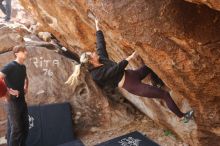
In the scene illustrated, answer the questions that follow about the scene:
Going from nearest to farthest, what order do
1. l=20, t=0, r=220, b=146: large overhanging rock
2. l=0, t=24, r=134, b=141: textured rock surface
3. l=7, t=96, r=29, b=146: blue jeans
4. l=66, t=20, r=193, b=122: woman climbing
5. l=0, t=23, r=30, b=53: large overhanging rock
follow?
l=20, t=0, r=220, b=146: large overhanging rock → l=66, t=20, r=193, b=122: woman climbing → l=7, t=96, r=29, b=146: blue jeans → l=0, t=24, r=134, b=141: textured rock surface → l=0, t=23, r=30, b=53: large overhanging rock

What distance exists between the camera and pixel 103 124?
8.24 metres

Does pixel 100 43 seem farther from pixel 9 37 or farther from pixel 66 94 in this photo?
pixel 9 37

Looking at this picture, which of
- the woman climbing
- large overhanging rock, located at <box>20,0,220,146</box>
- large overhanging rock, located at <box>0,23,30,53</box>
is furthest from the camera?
large overhanging rock, located at <box>0,23,30,53</box>

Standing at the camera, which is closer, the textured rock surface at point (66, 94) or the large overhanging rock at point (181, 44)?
the large overhanging rock at point (181, 44)

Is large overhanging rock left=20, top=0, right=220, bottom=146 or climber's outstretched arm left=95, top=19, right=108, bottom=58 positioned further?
climber's outstretched arm left=95, top=19, right=108, bottom=58

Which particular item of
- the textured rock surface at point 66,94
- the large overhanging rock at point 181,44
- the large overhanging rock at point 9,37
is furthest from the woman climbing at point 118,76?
the large overhanging rock at point 9,37

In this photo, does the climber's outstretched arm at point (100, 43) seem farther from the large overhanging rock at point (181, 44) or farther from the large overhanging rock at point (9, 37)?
the large overhanging rock at point (9, 37)

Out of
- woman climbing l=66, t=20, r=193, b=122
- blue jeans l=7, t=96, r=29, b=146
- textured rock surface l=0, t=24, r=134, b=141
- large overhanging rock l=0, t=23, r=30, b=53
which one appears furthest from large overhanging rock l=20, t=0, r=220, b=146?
large overhanging rock l=0, t=23, r=30, b=53

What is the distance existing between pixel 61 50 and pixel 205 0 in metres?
6.74

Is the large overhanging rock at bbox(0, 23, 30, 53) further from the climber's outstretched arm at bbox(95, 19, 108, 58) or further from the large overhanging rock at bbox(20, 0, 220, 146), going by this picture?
the climber's outstretched arm at bbox(95, 19, 108, 58)

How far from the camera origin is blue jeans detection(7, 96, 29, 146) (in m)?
5.65

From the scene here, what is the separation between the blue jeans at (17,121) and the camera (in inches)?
222

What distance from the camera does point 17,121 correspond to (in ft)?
18.7

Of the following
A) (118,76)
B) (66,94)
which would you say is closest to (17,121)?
(118,76)
